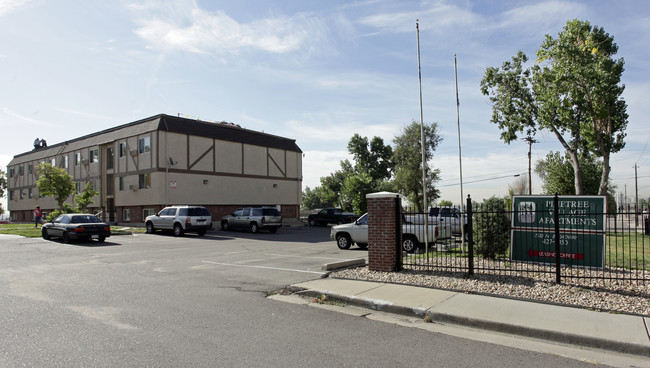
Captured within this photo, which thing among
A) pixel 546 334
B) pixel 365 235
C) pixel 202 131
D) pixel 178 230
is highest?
pixel 202 131

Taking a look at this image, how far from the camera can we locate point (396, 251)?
Result: 387 inches

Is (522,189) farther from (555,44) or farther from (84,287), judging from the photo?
(84,287)

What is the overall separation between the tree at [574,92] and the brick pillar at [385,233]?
18677 millimetres

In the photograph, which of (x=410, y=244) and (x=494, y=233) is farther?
(x=410, y=244)

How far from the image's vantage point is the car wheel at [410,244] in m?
14.7

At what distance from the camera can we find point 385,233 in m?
9.83

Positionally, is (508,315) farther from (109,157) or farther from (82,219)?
(109,157)

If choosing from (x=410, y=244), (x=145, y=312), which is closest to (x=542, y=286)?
(x=410, y=244)

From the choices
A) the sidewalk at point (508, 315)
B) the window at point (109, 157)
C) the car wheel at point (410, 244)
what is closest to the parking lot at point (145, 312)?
the sidewalk at point (508, 315)

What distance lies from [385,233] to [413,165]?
44.6m

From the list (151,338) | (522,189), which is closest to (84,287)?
(151,338)

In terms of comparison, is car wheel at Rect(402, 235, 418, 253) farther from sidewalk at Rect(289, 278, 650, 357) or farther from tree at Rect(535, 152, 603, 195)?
tree at Rect(535, 152, 603, 195)

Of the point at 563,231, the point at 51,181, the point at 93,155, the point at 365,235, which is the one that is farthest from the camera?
the point at 93,155

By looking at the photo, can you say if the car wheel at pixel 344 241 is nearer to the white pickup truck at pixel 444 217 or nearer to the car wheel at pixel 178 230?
the white pickup truck at pixel 444 217
